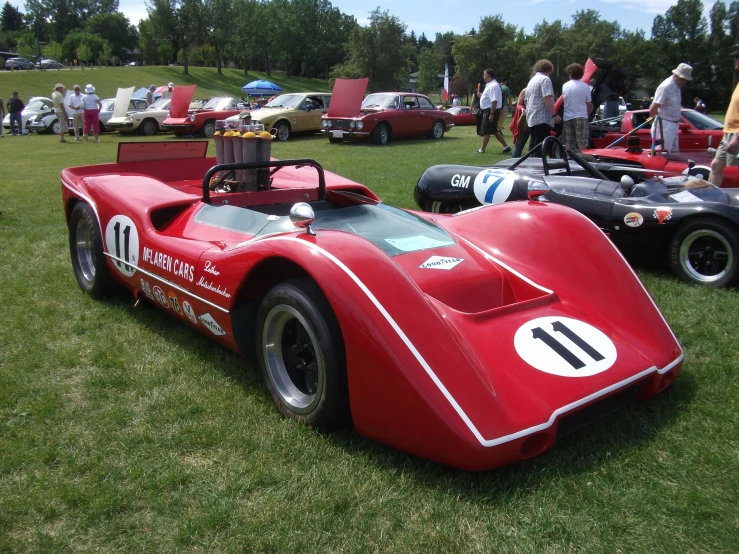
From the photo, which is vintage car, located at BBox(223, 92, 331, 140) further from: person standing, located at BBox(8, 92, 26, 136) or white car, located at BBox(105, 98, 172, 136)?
person standing, located at BBox(8, 92, 26, 136)

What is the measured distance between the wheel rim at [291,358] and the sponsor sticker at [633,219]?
313cm

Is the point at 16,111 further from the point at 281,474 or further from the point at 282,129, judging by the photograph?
the point at 281,474

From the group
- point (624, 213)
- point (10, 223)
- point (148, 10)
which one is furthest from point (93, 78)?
point (624, 213)

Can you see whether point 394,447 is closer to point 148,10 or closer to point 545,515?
point 545,515

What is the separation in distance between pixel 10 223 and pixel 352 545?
21.1ft

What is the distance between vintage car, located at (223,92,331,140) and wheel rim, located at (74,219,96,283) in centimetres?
1204

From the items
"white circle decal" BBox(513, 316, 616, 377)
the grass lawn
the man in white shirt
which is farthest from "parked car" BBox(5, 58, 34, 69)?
"white circle decal" BBox(513, 316, 616, 377)

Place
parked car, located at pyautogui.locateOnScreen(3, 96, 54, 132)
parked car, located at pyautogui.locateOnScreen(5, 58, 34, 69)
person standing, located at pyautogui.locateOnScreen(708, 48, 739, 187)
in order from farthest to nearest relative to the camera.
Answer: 1. parked car, located at pyautogui.locateOnScreen(5, 58, 34, 69)
2. parked car, located at pyautogui.locateOnScreen(3, 96, 54, 132)
3. person standing, located at pyautogui.locateOnScreen(708, 48, 739, 187)

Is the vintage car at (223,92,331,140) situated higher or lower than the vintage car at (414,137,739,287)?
higher

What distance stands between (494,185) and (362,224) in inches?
93.4

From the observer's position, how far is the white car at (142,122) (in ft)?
63.6

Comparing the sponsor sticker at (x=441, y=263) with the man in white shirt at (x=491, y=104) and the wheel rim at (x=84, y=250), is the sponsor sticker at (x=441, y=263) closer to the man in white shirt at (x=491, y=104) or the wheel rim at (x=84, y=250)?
the wheel rim at (x=84, y=250)

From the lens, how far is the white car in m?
19.4

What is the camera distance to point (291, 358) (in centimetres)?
261
